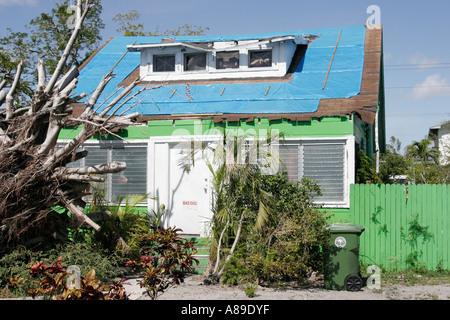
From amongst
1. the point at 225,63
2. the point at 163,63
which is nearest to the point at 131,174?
the point at 163,63

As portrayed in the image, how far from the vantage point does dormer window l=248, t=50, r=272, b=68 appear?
13.5 m

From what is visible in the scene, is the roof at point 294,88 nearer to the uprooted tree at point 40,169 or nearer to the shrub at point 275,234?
the uprooted tree at point 40,169

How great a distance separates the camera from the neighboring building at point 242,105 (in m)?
11.0

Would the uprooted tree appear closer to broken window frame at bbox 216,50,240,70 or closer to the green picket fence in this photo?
broken window frame at bbox 216,50,240,70

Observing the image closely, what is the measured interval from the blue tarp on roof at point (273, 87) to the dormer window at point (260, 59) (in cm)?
51

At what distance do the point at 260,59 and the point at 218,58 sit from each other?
1.18 m

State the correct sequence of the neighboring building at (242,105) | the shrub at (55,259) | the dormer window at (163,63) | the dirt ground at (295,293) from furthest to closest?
the dormer window at (163,63) → the neighboring building at (242,105) → the shrub at (55,259) → the dirt ground at (295,293)

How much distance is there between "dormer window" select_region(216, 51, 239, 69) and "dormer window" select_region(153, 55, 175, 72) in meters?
1.35

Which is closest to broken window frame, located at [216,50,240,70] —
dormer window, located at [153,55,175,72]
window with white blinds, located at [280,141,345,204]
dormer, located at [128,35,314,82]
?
dormer, located at [128,35,314,82]

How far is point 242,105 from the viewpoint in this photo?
467 inches

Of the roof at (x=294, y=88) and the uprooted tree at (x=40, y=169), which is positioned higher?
the roof at (x=294, y=88)

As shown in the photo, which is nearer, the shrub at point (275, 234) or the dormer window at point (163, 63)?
the shrub at point (275, 234)

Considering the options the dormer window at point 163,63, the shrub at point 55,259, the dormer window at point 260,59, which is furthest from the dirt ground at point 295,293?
the dormer window at point 163,63
